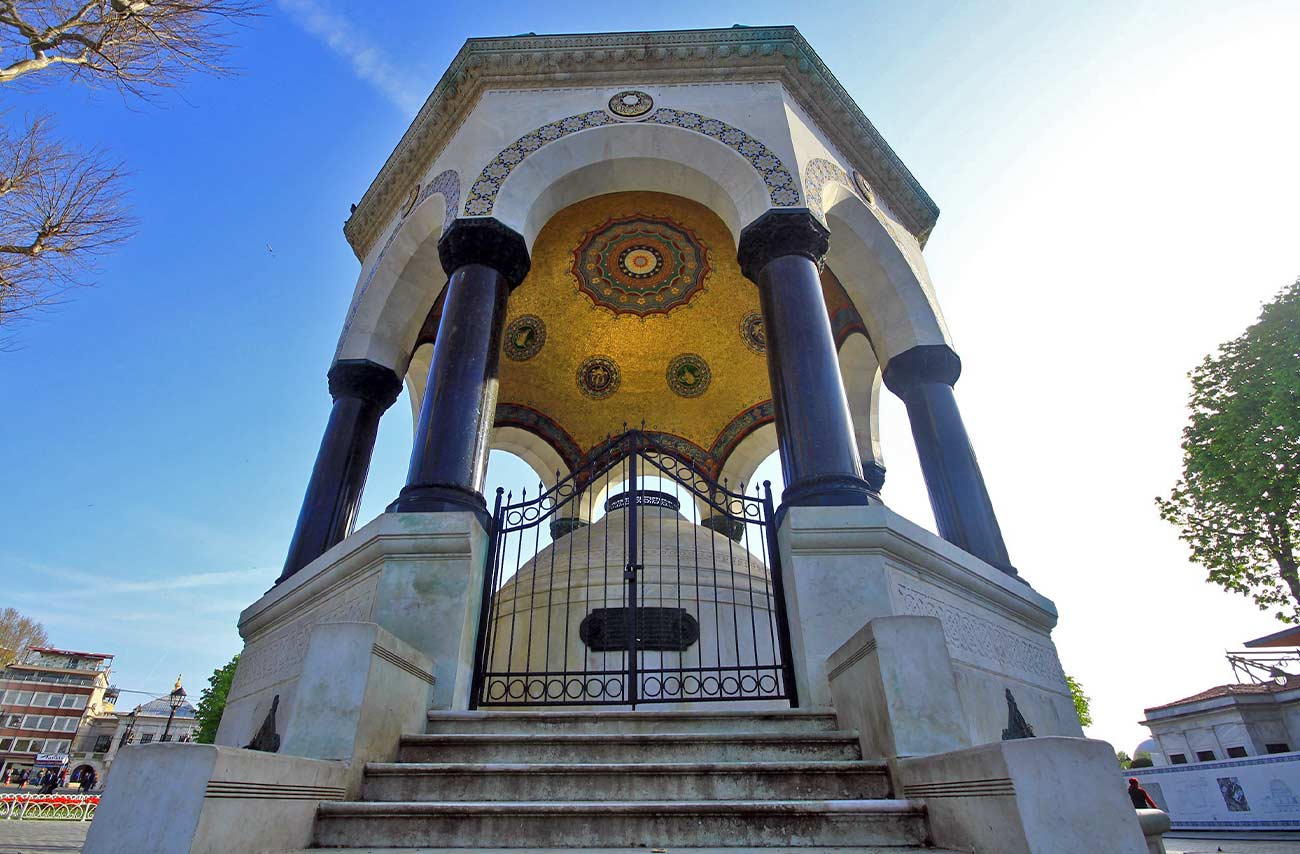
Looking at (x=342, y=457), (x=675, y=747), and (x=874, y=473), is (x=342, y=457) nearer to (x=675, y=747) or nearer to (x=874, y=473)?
(x=675, y=747)

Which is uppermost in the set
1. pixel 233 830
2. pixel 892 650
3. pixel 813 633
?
pixel 813 633

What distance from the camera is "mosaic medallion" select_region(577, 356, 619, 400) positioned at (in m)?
11.6

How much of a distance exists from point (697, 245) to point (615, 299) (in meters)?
1.73

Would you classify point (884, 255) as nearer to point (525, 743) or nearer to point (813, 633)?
point (813, 633)

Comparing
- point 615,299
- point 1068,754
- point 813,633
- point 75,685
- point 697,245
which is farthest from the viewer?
point 75,685

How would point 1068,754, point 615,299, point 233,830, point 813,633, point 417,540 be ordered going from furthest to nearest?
point 615,299
point 417,540
point 813,633
point 233,830
point 1068,754

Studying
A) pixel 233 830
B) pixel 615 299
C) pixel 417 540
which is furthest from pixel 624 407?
pixel 233 830

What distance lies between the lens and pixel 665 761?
3059 mm

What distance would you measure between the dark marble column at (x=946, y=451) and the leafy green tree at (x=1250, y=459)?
7791 millimetres

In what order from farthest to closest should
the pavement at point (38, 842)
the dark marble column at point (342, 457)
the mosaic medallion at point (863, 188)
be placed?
1. the mosaic medallion at point (863, 188)
2. the dark marble column at point (342, 457)
3. the pavement at point (38, 842)

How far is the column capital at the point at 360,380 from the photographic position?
23.7ft

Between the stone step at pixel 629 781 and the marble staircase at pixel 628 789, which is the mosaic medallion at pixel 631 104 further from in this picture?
the stone step at pixel 629 781

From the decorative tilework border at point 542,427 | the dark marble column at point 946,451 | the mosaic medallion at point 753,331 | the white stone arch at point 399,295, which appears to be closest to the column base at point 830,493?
the dark marble column at point 946,451

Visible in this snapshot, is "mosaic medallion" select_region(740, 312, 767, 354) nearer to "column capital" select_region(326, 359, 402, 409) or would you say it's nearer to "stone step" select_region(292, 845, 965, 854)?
"column capital" select_region(326, 359, 402, 409)
